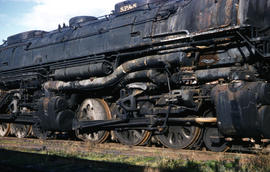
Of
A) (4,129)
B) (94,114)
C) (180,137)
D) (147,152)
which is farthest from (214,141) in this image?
(4,129)

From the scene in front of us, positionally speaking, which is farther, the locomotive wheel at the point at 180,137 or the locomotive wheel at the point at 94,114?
the locomotive wheel at the point at 94,114

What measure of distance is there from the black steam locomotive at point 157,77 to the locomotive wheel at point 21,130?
87 millimetres

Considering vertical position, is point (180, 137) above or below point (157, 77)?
below

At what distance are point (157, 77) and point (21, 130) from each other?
26.6 feet

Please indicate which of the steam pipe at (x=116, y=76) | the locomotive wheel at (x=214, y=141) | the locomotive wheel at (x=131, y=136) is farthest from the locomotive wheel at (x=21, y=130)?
the locomotive wheel at (x=214, y=141)

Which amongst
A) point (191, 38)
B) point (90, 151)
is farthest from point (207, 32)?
point (90, 151)

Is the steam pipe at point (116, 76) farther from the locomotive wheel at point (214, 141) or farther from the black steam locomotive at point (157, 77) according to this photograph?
the locomotive wheel at point (214, 141)

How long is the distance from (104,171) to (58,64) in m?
7.15

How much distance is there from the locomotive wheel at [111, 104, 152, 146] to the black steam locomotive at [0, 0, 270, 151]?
0.03m

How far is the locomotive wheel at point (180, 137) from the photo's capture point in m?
8.55

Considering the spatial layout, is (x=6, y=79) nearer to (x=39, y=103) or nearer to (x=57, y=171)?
(x=39, y=103)

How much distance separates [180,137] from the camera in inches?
355

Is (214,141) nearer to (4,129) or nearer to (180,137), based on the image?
(180,137)

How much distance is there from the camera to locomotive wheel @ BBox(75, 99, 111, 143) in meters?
10.9
